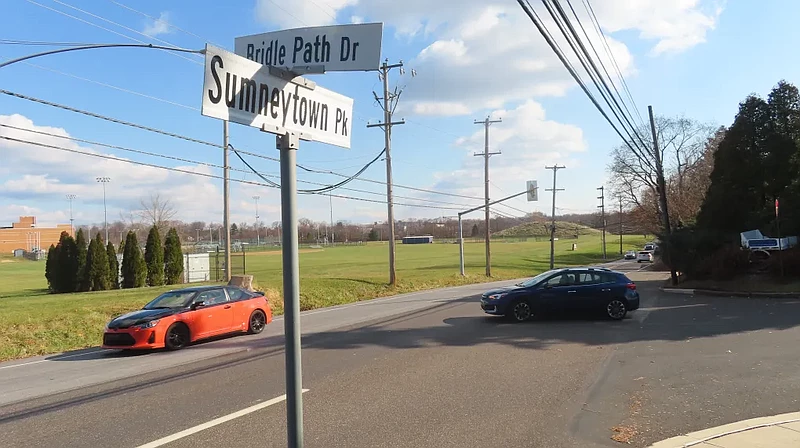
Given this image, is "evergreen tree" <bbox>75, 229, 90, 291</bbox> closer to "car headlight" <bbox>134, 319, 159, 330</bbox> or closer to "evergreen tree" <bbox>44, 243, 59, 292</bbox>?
"evergreen tree" <bbox>44, 243, 59, 292</bbox>

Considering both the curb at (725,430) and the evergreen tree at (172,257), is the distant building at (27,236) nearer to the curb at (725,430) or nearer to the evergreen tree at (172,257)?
the evergreen tree at (172,257)

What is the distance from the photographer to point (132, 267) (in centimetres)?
3272

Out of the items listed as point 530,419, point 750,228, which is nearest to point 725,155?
point 750,228

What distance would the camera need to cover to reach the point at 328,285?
1212 inches

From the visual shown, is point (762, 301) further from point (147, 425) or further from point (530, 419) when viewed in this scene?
point (147, 425)

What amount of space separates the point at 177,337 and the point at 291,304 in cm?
1132

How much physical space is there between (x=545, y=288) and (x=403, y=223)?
17282cm

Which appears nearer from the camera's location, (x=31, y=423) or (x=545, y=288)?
(x=31, y=423)

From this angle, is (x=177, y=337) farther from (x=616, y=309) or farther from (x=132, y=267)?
(x=132, y=267)

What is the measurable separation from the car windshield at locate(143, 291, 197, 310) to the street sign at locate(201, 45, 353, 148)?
1141cm

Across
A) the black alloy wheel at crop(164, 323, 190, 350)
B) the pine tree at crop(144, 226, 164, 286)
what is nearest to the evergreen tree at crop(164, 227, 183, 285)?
the pine tree at crop(144, 226, 164, 286)

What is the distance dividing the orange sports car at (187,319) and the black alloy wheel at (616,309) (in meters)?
9.18

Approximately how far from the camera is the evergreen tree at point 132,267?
107ft

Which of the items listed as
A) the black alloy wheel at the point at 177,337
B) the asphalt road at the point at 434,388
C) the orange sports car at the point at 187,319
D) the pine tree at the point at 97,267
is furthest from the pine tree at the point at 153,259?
the black alloy wheel at the point at 177,337
